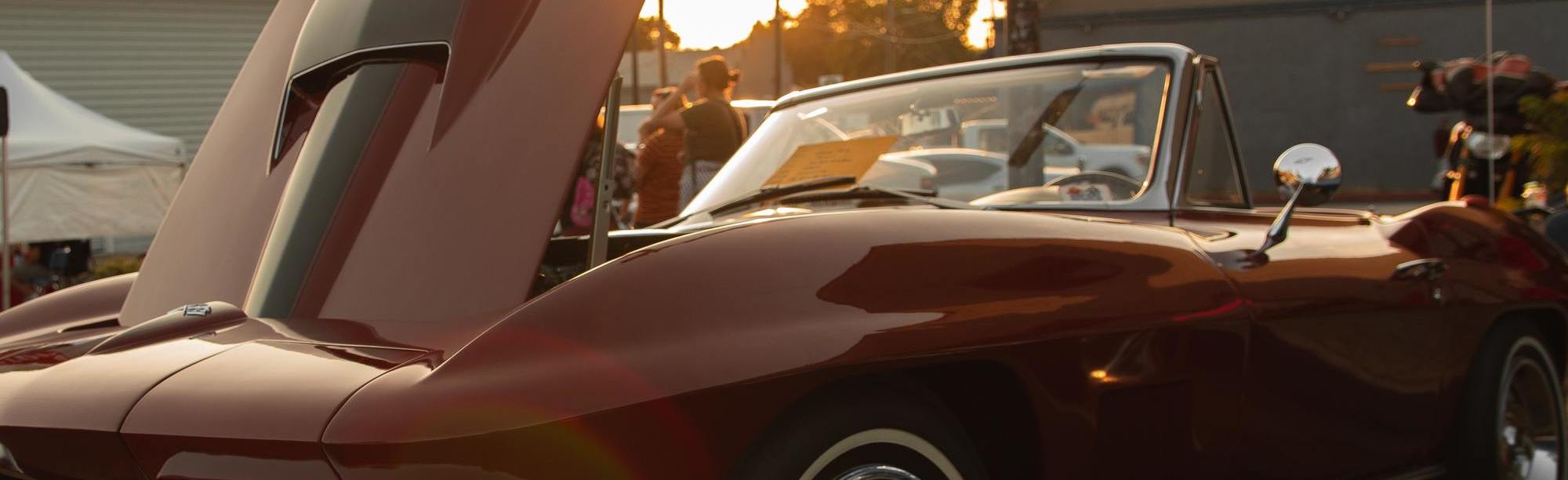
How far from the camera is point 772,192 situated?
3627 mm

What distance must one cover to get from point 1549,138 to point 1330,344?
6.36m

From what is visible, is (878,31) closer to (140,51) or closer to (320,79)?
(140,51)

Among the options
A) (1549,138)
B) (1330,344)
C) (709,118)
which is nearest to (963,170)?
(1330,344)

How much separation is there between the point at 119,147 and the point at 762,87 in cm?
6735

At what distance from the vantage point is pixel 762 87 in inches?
3164

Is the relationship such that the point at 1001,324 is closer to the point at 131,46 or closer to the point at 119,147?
the point at 119,147

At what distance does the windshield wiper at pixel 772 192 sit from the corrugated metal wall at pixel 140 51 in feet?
53.6

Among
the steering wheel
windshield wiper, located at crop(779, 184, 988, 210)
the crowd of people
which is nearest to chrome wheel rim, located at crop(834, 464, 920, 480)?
windshield wiper, located at crop(779, 184, 988, 210)

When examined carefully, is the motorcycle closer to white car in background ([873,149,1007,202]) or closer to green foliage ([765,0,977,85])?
white car in background ([873,149,1007,202])

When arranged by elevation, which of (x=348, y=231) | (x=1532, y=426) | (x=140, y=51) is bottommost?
(x=1532, y=426)

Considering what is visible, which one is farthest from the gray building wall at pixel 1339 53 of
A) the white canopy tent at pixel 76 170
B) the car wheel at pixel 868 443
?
the car wheel at pixel 868 443

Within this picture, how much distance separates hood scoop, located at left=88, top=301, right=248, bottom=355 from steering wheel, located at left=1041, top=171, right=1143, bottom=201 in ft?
6.60

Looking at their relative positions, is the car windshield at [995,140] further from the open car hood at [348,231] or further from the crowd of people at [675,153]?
the crowd of people at [675,153]

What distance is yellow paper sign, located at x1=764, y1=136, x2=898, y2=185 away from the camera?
3621 mm
